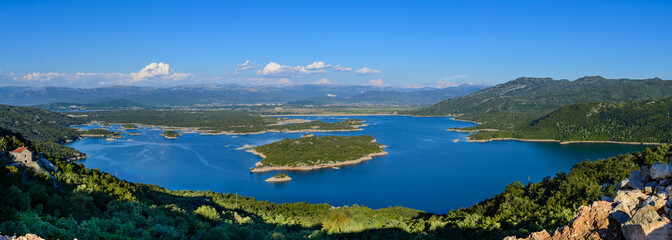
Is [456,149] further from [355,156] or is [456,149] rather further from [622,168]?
[622,168]

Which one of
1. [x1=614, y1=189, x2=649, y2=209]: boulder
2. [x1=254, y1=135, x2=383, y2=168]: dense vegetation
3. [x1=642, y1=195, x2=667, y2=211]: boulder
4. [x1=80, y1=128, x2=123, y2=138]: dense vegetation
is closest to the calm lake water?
[x1=254, y1=135, x2=383, y2=168]: dense vegetation

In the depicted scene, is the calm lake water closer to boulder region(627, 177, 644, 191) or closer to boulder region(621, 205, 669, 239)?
boulder region(627, 177, 644, 191)

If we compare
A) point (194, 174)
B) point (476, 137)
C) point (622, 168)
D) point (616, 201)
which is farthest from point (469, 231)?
point (476, 137)

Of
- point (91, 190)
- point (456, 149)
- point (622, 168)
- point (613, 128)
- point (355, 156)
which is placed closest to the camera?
point (91, 190)

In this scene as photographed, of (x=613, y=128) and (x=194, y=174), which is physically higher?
(x=613, y=128)

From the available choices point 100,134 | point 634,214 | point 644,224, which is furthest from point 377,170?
point 100,134

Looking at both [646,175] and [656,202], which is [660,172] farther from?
[656,202]

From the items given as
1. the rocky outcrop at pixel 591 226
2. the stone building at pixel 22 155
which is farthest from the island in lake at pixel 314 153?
the rocky outcrop at pixel 591 226
